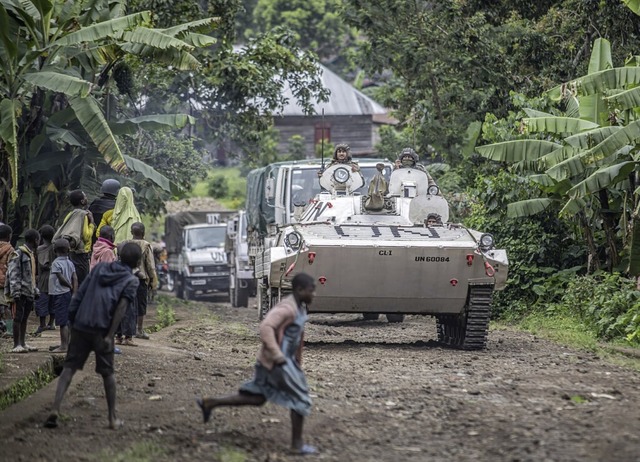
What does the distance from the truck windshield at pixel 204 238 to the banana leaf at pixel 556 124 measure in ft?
56.5

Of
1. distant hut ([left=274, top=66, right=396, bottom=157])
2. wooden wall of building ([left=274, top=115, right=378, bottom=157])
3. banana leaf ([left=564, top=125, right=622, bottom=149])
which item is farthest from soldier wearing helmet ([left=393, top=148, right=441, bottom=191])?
wooden wall of building ([left=274, top=115, right=378, bottom=157])

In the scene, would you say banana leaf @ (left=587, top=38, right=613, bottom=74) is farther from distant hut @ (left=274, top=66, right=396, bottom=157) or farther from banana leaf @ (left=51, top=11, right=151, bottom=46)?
distant hut @ (left=274, top=66, right=396, bottom=157)

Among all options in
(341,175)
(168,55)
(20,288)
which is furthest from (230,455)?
(168,55)

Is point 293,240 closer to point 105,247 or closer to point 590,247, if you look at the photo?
point 105,247

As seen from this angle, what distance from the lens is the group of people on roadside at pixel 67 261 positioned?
12445 mm

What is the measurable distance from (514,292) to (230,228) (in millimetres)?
10555

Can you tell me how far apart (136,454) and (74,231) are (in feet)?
20.2

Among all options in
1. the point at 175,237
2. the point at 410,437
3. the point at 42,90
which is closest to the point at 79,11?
the point at 42,90

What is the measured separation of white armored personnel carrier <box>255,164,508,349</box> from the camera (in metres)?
13.9

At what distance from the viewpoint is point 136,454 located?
750cm

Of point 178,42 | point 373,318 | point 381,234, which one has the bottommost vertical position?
point 373,318

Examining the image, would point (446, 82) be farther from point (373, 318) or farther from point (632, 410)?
point (632, 410)

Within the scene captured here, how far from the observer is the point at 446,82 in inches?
944

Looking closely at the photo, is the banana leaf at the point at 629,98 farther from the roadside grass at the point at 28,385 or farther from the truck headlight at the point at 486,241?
the roadside grass at the point at 28,385
